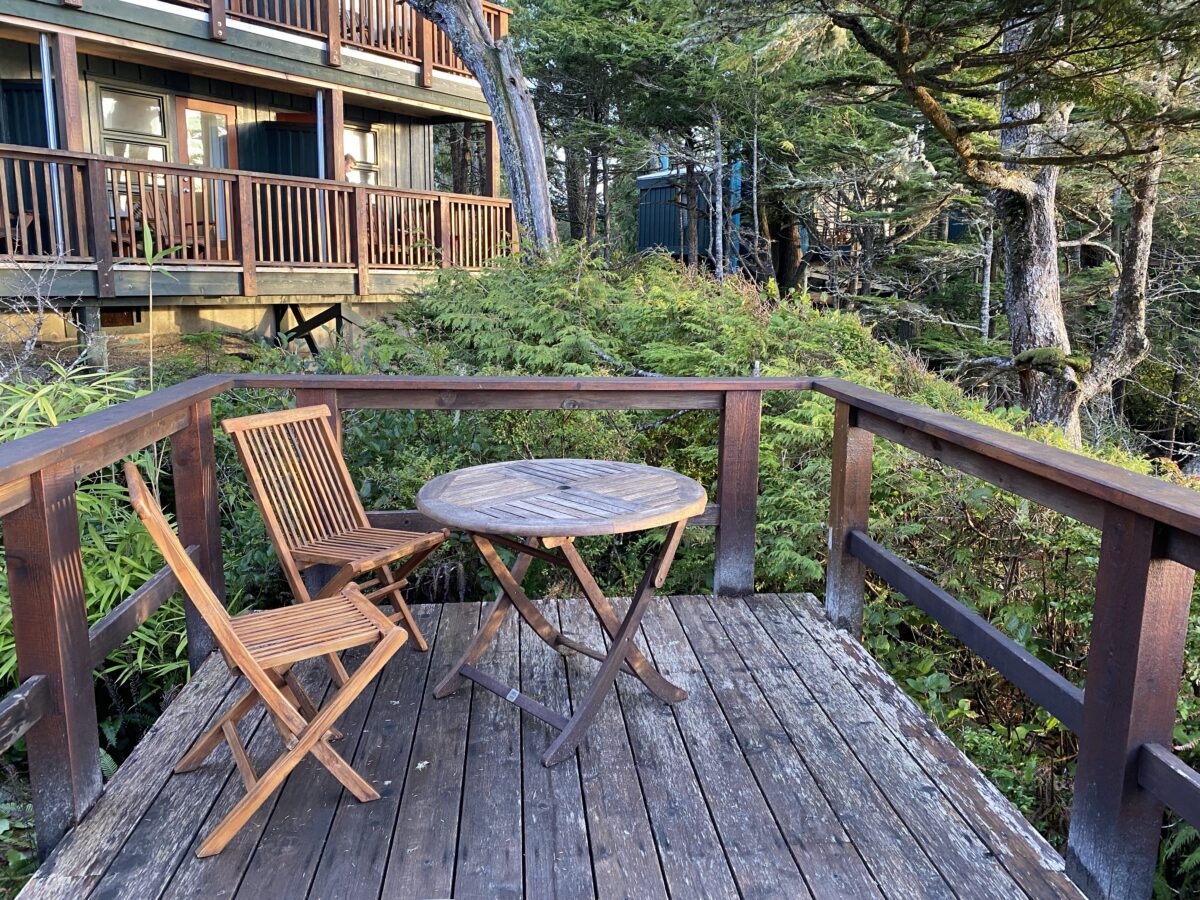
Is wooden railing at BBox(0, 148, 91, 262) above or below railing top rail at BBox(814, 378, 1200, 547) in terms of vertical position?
above

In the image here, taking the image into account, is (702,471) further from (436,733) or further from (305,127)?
(305,127)

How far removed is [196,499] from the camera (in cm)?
329

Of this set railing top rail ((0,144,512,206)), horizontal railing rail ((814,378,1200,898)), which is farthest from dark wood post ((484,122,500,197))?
horizontal railing rail ((814,378,1200,898))

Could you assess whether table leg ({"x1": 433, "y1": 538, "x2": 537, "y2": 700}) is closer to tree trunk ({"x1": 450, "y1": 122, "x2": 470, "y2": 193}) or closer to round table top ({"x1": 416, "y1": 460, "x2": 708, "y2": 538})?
round table top ({"x1": 416, "y1": 460, "x2": 708, "y2": 538})

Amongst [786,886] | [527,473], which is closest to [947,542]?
[527,473]

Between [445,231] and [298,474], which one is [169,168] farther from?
[298,474]

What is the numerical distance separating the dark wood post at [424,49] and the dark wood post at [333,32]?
130cm

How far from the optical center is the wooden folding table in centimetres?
254

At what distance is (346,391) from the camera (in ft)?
11.8

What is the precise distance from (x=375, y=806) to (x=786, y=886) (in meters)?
1.03

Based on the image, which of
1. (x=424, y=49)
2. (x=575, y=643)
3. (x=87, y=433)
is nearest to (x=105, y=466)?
(x=87, y=433)

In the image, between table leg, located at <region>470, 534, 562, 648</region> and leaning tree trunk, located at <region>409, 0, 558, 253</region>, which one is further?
leaning tree trunk, located at <region>409, 0, 558, 253</region>

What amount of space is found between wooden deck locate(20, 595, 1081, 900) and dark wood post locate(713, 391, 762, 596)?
2.64ft

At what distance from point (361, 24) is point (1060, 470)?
38.8 feet
